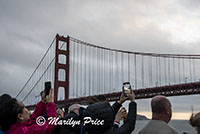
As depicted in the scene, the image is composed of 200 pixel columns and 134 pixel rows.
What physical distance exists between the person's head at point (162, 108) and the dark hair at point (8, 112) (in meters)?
1.04

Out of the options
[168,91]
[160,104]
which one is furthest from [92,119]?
[168,91]

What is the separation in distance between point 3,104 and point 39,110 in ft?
1.54

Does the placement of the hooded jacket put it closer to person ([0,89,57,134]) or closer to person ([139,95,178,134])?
person ([0,89,57,134])

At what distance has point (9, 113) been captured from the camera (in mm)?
1995

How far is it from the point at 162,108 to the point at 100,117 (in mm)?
496

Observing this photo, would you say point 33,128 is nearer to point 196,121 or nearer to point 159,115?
point 159,115

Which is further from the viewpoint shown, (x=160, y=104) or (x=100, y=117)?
(x=160, y=104)

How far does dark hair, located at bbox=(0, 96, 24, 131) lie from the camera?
6.53ft

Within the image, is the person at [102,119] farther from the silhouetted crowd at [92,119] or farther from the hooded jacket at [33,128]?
the hooded jacket at [33,128]

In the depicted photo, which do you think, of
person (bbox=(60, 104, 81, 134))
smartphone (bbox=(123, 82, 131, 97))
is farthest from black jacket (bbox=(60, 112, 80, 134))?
smartphone (bbox=(123, 82, 131, 97))

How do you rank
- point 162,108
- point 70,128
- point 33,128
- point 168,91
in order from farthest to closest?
point 168,91 < point 70,128 < point 162,108 < point 33,128

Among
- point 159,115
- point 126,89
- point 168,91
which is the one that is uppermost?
point 126,89

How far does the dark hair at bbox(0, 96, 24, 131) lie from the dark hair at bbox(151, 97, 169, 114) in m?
1.03

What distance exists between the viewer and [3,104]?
78.9 inches
